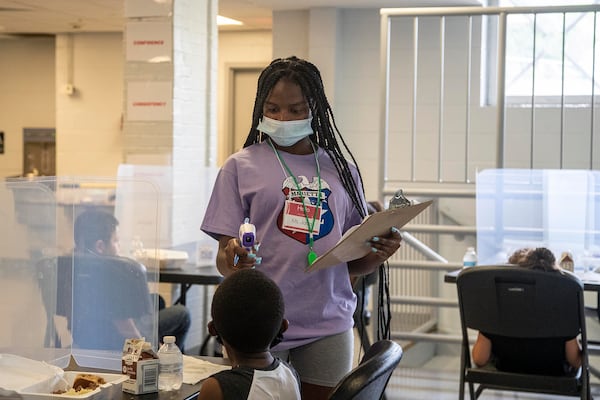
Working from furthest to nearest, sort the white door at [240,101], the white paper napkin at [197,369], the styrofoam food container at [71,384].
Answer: the white door at [240,101], the white paper napkin at [197,369], the styrofoam food container at [71,384]

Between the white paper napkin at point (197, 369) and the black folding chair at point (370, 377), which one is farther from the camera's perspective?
the white paper napkin at point (197, 369)

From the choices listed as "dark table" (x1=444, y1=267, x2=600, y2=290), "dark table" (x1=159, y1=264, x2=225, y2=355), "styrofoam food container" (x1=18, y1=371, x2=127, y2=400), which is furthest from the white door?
"styrofoam food container" (x1=18, y1=371, x2=127, y2=400)

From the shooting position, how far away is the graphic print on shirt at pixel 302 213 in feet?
7.06

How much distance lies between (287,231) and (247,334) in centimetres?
42

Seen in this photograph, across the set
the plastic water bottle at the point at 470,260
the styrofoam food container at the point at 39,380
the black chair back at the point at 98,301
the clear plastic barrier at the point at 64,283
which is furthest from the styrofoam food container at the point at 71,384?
the plastic water bottle at the point at 470,260

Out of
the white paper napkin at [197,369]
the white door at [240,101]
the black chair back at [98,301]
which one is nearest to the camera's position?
the white paper napkin at [197,369]

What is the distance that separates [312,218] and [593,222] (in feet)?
10.2

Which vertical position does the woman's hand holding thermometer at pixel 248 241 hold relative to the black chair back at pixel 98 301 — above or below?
above

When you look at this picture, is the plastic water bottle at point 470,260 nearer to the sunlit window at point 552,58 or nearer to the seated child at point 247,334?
the sunlit window at point 552,58

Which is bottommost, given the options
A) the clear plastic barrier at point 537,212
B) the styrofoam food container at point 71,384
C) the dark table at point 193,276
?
the dark table at point 193,276

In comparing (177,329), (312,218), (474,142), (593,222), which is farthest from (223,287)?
(474,142)

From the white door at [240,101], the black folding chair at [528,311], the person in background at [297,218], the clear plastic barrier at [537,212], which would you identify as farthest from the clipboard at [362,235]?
the white door at [240,101]

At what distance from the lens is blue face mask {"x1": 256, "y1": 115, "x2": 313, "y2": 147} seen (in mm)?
2221

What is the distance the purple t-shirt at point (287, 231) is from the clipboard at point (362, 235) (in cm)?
7
